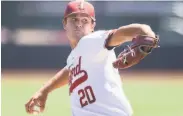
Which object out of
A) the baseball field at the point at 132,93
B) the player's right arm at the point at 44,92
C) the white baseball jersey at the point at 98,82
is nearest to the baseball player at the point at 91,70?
the white baseball jersey at the point at 98,82

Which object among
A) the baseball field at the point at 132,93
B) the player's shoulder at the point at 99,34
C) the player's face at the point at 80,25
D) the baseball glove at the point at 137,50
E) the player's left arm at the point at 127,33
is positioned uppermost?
the baseball field at the point at 132,93

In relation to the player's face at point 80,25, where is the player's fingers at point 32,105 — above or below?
below

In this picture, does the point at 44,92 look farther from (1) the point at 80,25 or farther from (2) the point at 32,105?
(1) the point at 80,25

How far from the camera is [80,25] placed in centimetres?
288

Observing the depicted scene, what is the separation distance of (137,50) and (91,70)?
439 mm

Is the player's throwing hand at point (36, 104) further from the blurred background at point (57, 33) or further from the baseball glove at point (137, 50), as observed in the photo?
the blurred background at point (57, 33)

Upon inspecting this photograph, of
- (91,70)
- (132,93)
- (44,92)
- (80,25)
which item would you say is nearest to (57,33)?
(132,93)

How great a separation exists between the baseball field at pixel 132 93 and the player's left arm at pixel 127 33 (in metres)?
5.56

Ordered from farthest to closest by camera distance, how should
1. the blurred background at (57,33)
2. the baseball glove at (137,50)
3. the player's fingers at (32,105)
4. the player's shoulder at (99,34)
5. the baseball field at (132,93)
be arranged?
the blurred background at (57,33)
the baseball field at (132,93)
the player's fingers at (32,105)
the player's shoulder at (99,34)
the baseball glove at (137,50)

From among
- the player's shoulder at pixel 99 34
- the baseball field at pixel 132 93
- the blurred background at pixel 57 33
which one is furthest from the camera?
the blurred background at pixel 57 33

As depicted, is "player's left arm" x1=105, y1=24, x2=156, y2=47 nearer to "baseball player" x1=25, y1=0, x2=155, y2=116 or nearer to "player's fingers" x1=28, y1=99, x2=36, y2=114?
"baseball player" x1=25, y1=0, x2=155, y2=116

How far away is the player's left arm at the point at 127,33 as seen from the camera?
2.41 m

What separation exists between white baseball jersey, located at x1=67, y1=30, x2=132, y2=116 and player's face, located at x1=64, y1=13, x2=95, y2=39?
0.04 metres

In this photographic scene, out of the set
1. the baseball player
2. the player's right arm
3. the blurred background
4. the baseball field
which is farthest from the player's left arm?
the blurred background
